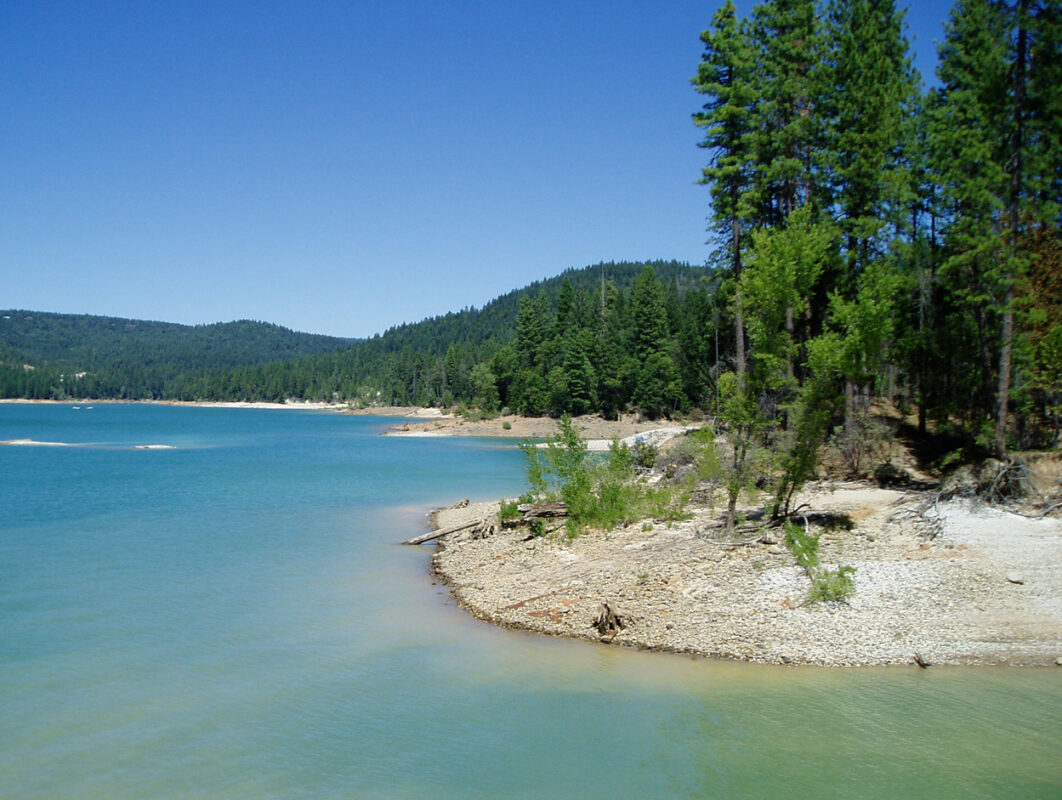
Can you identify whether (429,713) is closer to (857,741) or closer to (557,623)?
(557,623)

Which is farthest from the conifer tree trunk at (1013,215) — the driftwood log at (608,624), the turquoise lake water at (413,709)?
the driftwood log at (608,624)

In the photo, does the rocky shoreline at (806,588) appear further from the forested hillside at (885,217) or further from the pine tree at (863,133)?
the pine tree at (863,133)

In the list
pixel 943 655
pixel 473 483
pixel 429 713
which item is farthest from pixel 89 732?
pixel 473 483

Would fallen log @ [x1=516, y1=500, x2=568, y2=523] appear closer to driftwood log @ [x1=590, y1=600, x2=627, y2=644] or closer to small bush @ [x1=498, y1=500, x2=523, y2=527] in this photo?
small bush @ [x1=498, y1=500, x2=523, y2=527]

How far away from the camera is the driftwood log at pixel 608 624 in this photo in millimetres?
13625

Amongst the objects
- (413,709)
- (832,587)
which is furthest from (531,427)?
(413,709)

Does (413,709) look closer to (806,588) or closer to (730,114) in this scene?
(806,588)

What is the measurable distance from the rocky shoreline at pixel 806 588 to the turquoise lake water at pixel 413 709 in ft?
1.83

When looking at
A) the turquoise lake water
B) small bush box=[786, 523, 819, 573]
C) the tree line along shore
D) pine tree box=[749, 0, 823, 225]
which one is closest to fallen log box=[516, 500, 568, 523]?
the turquoise lake water

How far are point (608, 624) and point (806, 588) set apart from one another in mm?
3859

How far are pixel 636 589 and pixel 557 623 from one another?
71.3 inches

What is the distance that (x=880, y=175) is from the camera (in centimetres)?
2333

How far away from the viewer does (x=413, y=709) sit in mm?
11430

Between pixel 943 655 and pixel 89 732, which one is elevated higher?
pixel 943 655
